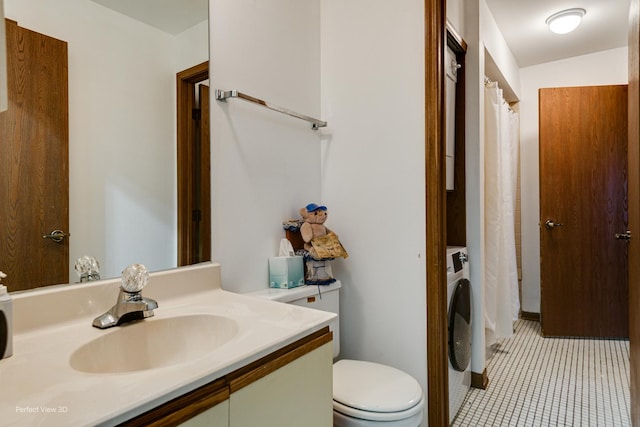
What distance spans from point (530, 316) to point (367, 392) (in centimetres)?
300

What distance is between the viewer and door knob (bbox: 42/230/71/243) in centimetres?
94

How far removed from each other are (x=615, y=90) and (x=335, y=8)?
100 inches

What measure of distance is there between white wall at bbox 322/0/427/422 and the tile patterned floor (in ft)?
2.35

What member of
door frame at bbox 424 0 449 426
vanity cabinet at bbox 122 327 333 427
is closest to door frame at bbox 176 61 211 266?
vanity cabinet at bbox 122 327 333 427

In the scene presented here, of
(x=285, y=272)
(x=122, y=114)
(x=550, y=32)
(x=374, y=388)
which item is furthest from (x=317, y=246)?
(x=550, y=32)

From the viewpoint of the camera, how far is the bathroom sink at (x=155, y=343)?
83 centimetres

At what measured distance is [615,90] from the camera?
2883 mm

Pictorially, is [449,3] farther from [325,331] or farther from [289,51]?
[325,331]

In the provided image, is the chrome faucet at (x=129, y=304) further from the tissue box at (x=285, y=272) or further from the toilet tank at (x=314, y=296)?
the tissue box at (x=285, y=272)

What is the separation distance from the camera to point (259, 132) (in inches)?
59.9

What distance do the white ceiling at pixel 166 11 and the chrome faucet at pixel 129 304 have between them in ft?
2.59

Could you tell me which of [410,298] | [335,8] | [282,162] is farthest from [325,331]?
[335,8]

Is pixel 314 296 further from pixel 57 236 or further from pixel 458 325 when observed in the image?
pixel 57 236

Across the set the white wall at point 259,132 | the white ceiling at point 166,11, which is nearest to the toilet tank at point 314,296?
the white wall at point 259,132
